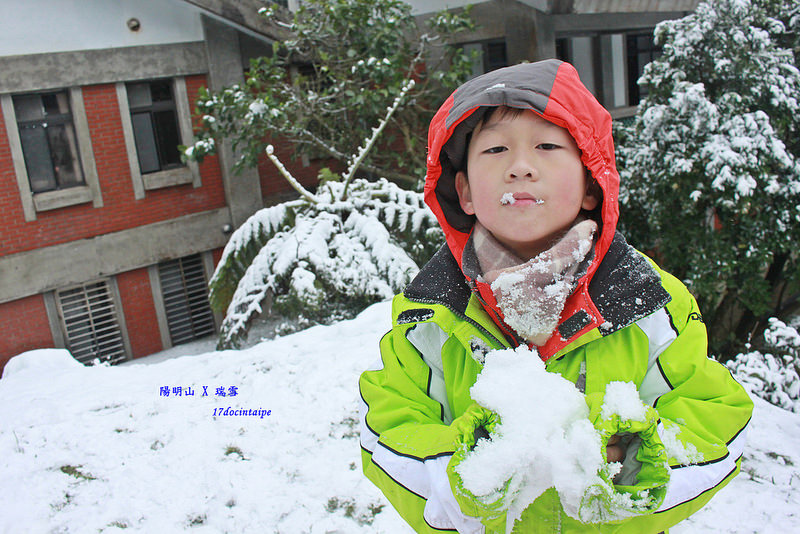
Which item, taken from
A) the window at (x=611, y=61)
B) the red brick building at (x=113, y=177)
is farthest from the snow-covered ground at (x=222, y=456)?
the window at (x=611, y=61)

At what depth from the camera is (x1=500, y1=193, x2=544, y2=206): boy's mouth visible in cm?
133

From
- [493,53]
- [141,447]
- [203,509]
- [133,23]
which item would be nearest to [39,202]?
[133,23]

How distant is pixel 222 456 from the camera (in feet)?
10.6

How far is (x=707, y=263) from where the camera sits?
585 cm

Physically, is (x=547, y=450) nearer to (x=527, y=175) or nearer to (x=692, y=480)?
(x=692, y=480)

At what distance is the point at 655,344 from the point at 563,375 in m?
0.22

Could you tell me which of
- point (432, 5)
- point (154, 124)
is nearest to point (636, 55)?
point (432, 5)

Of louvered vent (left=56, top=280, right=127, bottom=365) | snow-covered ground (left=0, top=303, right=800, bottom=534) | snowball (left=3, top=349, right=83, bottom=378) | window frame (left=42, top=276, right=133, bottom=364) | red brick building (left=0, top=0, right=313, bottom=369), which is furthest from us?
louvered vent (left=56, top=280, right=127, bottom=365)

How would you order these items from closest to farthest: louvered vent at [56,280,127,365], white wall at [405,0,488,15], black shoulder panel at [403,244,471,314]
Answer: black shoulder panel at [403,244,471,314] < louvered vent at [56,280,127,365] < white wall at [405,0,488,15]

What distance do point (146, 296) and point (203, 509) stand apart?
7519 millimetres

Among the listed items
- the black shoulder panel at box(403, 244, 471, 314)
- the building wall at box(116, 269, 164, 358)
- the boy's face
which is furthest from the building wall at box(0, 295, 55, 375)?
the boy's face

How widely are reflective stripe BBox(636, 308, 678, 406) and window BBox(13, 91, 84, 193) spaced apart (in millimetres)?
9266

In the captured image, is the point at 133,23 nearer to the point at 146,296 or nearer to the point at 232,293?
the point at 146,296

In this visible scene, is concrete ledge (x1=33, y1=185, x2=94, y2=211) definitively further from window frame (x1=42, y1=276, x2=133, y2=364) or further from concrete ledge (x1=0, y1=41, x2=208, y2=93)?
concrete ledge (x1=0, y1=41, x2=208, y2=93)
